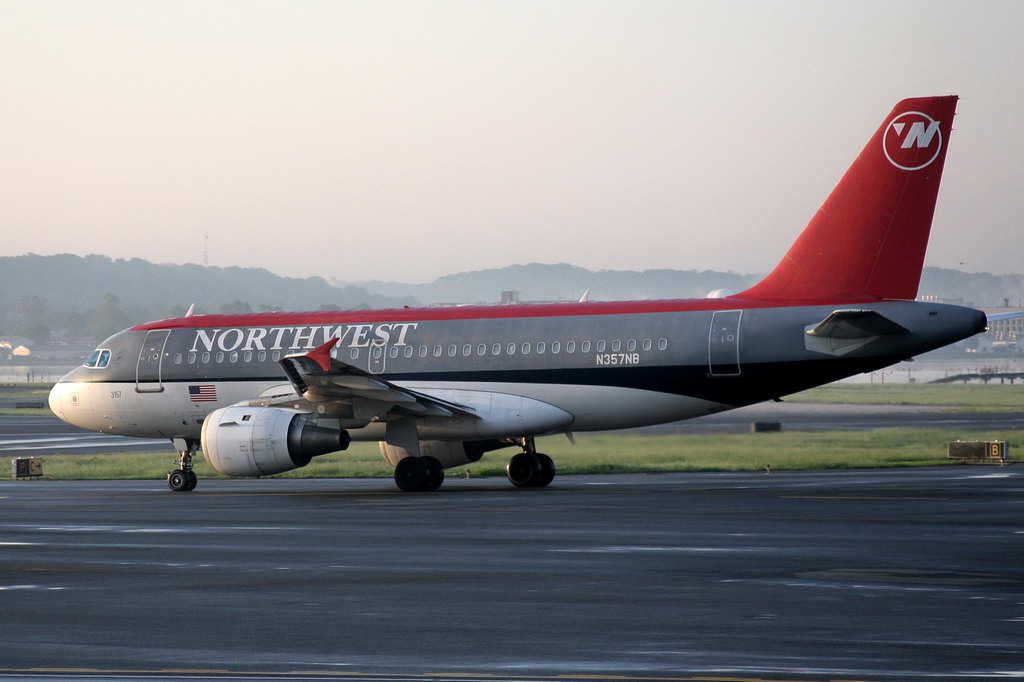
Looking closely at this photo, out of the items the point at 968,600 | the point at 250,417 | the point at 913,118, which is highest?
the point at 913,118

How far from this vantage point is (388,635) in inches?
405

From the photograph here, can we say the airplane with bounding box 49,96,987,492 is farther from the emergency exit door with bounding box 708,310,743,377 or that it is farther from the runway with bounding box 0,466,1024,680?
the runway with bounding box 0,466,1024,680

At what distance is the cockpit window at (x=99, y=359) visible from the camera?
32719 millimetres

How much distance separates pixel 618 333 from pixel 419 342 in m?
4.98

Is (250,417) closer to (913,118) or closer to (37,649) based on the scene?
(913,118)

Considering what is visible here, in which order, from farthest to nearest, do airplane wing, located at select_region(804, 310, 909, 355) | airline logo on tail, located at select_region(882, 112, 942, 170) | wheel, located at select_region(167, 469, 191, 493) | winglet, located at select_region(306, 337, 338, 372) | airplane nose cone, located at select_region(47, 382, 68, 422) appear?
airplane nose cone, located at select_region(47, 382, 68, 422), wheel, located at select_region(167, 469, 191, 493), winglet, located at select_region(306, 337, 338, 372), airline logo on tail, located at select_region(882, 112, 942, 170), airplane wing, located at select_region(804, 310, 909, 355)

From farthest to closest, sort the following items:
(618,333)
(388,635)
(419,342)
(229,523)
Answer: (419,342), (618,333), (229,523), (388,635)

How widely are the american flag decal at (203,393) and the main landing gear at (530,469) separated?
7646 millimetres

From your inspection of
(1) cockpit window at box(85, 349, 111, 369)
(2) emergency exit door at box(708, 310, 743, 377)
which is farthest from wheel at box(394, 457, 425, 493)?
(1) cockpit window at box(85, 349, 111, 369)

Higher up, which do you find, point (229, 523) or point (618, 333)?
point (618, 333)

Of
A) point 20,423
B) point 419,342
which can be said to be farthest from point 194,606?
point 20,423

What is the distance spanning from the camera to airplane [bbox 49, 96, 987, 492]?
2527 cm

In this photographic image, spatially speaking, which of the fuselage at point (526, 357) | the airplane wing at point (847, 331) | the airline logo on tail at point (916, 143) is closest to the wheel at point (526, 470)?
→ the fuselage at point (526, 357)

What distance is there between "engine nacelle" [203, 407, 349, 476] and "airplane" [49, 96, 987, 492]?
31 mm
